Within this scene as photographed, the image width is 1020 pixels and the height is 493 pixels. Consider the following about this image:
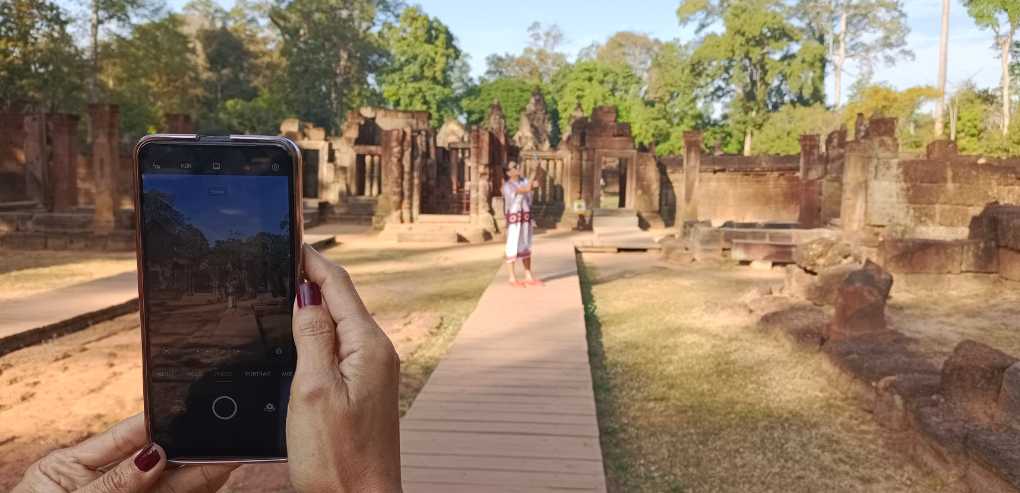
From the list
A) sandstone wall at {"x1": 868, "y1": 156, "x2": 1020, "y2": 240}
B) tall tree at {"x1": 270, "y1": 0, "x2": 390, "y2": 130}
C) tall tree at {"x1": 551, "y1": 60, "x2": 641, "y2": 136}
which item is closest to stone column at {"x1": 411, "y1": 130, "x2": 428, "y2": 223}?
sandstone wall at {"x1": 868, "y1": 156, "x2": 1020, "y2": 240}

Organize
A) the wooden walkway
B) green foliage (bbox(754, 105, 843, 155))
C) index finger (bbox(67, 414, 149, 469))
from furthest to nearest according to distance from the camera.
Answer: green foliage (bbox(754, 105, 843, 155)), the wooden walkway, index finger (bbox(67, 414, 149, 469))

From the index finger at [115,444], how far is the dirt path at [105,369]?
2.40 metres

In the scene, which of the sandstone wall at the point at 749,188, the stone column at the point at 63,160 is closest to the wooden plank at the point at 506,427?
the stone column at the point at 63,160

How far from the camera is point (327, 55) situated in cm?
4625

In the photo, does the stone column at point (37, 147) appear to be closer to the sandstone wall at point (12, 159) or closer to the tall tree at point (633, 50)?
the sandstone wall at point (12, 159)

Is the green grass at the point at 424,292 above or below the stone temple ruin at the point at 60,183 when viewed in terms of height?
below

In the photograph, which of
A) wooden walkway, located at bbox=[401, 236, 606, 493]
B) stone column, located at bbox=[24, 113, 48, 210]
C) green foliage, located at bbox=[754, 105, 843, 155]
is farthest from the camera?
green foliage, located at bbox=[754, 105, 843, 155]

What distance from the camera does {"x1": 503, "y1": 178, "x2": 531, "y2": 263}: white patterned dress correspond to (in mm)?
9172

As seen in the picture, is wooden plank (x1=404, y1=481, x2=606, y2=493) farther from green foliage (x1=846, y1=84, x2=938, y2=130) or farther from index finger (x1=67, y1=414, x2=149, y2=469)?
green foliage (x1=846, y1=84, x2=938, y2=130)

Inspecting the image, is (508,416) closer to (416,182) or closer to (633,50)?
(416,182)

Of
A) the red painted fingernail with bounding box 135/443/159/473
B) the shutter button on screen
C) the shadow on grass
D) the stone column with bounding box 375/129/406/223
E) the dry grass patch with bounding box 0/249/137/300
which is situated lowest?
the shadow on grass

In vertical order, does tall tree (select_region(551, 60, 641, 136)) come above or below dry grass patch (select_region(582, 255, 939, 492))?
above

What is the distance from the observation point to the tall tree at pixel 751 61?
40.0 m

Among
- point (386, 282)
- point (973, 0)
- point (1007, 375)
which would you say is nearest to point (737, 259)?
point (386, 282)
